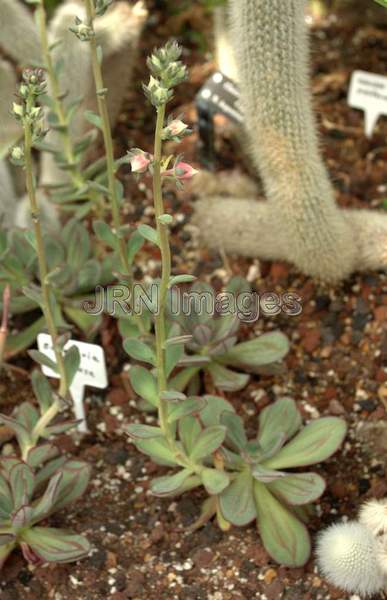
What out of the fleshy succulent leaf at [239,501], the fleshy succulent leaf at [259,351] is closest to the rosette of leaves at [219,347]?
the fleshy succulent leaf at [259,351]

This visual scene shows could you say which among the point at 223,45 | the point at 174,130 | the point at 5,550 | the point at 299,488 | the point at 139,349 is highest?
the point at 174,130

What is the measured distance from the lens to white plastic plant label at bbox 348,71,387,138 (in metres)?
2.23

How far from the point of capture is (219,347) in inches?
71.7

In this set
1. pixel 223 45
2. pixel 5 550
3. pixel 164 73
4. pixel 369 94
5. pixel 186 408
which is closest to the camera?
pixel 164 73

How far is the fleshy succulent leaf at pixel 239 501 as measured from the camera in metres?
1.61

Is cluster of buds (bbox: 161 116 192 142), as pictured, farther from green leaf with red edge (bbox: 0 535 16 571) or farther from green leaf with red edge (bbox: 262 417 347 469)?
green leaf with red edge (bbox: 0 535 16 571)

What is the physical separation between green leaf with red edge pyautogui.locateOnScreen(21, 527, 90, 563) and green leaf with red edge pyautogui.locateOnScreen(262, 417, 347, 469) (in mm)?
366

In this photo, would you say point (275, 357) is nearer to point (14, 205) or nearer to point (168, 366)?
point (168, 366)

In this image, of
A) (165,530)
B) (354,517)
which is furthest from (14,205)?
(354,517)

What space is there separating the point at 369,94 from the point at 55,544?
1.31 m

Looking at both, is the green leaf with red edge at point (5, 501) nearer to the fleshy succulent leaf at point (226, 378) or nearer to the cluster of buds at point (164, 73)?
the fleshy succulent leaf at point (226, 378)

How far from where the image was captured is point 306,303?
2.10 m

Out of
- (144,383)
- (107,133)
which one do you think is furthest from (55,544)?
(107,133)

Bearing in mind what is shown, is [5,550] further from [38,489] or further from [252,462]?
[252,462]
